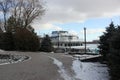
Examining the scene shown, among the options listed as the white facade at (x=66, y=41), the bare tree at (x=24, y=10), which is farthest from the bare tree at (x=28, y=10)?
the white facade at (x=66, y=41)

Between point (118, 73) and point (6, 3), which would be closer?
point (118, 73)

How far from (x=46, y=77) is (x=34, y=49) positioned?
4520 cm

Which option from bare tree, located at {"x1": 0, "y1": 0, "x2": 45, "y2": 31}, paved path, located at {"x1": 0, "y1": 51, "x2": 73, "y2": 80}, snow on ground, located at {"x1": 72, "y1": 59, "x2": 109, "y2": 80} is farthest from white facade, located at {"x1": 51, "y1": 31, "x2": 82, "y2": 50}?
snow on ground, located at {"x1": 72, "y1": 59, "x2": 109, "y2": 80}

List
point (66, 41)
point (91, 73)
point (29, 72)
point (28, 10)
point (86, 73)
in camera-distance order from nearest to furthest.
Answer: point (86, 73) → point (91, 73) → point (29, 72) → point (28, 10) → point (66, 41)

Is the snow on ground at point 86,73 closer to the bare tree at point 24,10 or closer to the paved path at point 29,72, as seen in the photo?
the paved path at point 29,72

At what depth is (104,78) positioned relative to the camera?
666 inches

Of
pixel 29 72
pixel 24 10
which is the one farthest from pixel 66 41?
pixel 29 72

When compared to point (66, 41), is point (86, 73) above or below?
below

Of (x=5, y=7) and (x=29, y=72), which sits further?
(x=5, y=7)

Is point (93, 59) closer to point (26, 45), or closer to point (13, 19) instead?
point (26, 45)

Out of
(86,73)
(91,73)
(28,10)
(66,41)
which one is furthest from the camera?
(66,41)

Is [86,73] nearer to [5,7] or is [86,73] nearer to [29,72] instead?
[29,72]

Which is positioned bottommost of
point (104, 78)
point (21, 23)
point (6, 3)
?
point (104, 78)

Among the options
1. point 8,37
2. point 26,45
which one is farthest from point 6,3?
point 26,45
